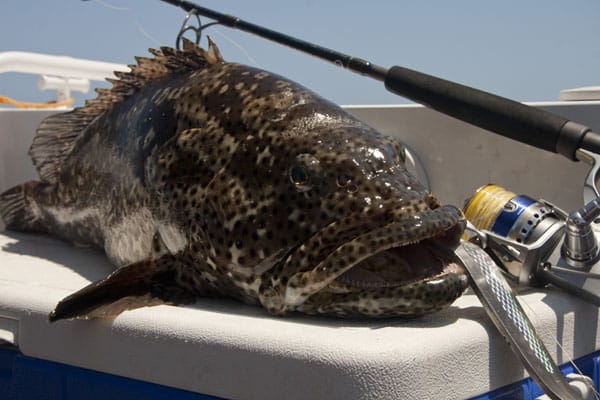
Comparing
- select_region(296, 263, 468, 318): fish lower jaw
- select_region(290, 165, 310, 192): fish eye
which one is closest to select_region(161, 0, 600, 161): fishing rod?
select_region(296, 263, 468, 318): fish lower jaw

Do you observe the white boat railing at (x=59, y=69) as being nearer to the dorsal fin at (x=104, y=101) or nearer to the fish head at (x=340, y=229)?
the dorsal fin at (x=104, y=101)

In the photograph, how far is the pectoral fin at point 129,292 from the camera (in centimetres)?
241

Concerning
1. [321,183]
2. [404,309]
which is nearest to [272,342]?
[404,309]

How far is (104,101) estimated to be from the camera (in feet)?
12.9

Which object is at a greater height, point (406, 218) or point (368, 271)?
point (406, 218)

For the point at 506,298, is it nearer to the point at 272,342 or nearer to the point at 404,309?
the point at 404,309

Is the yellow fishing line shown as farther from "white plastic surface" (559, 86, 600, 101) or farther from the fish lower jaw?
"white plastic surface" (559, 86, 600, 101)

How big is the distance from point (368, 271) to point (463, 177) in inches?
71.9

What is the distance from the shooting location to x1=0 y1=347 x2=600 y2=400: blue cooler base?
215 centimetres

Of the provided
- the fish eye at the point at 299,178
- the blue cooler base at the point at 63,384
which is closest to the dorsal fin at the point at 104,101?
the fish eye at the point at 299,178

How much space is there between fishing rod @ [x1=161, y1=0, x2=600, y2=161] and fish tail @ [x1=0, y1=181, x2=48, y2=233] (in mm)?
2035

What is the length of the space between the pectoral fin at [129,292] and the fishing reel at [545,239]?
46.5 inches

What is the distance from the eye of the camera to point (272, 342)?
2.02 metres

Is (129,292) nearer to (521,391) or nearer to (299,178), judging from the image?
(299,178)
